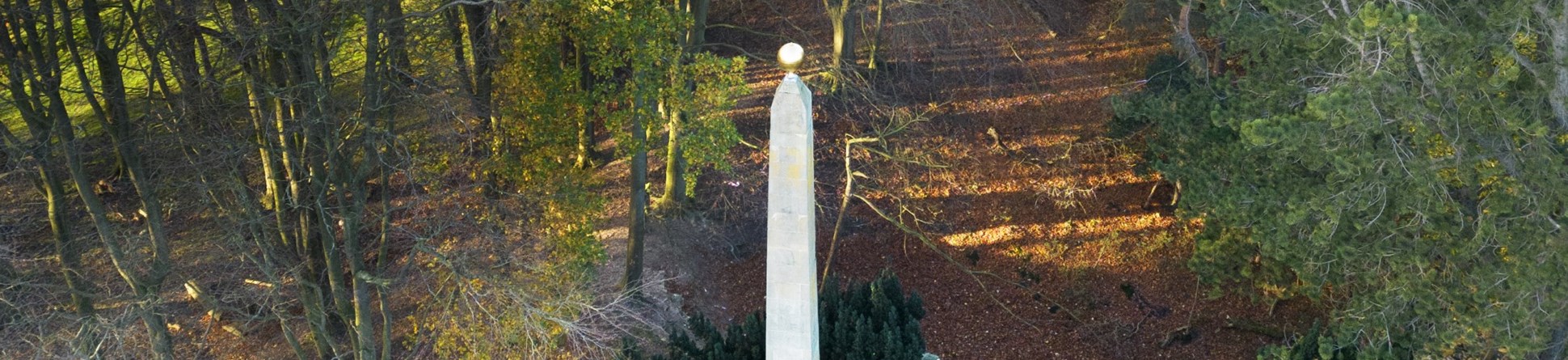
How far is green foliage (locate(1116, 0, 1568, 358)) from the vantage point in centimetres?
951

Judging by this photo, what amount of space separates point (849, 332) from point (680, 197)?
270 inches

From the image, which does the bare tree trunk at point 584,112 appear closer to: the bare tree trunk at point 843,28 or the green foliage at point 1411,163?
the bare tree trunk at point 843,28

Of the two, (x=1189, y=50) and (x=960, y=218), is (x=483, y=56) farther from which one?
(x=960, y=218)

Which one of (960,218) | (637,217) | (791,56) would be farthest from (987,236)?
(791,56)

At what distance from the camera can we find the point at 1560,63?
9203mm

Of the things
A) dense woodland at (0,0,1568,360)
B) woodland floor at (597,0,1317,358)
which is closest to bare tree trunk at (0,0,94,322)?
dense woodland at (0,0,1568,360)

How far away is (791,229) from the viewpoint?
27.7 ft

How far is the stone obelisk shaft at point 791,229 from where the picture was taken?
25.9ft

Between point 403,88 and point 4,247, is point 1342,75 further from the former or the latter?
point 4,247

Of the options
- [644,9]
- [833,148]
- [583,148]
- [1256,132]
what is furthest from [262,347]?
[1256,132]

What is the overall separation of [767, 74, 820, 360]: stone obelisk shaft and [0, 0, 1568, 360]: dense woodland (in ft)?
7.12

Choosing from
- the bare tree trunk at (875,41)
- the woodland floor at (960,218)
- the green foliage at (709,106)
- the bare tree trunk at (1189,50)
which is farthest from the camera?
the bare tree trunk at (875,41)

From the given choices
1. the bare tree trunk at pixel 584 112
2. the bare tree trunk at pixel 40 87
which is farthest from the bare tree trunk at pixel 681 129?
the bare tree trunk at pixel 40 87

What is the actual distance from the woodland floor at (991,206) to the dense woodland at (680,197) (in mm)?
73
